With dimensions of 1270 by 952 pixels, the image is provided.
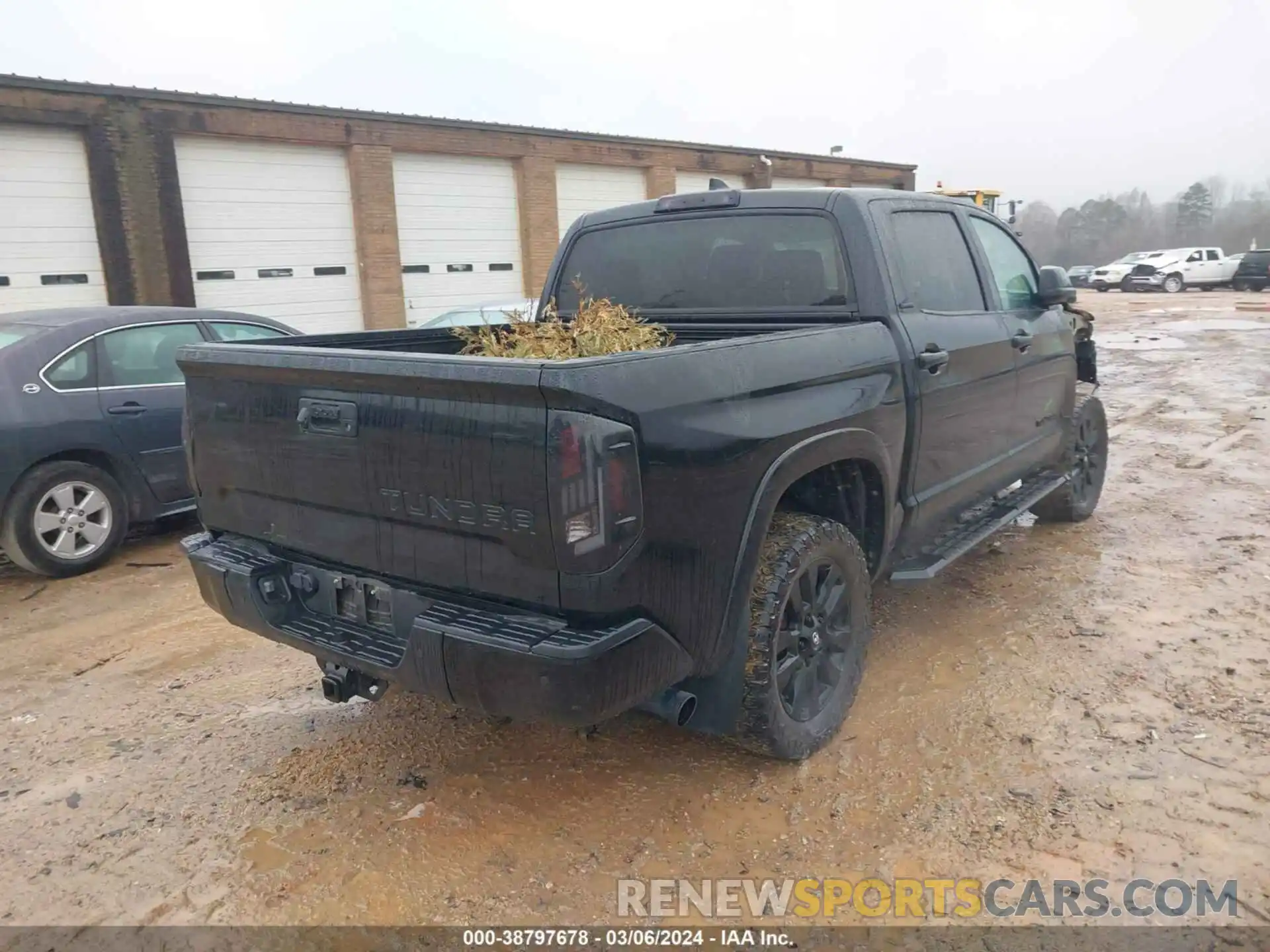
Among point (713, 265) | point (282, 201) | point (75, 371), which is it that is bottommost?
point (75, 371)

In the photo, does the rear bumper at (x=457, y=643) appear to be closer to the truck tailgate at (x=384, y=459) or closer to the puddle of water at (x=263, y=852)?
the truck tailgate at (x=384, y=459)

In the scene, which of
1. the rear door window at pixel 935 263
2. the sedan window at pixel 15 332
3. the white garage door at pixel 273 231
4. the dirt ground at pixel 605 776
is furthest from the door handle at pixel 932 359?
the white garage door at pixel 273 231

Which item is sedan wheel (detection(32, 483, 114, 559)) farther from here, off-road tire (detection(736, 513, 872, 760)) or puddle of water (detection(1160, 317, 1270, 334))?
puddle of water (detection(1160, 317, 1270, 334))

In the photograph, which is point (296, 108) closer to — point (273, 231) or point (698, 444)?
point (273, 231)

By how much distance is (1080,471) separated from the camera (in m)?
5.97

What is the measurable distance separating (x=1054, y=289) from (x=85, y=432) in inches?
218

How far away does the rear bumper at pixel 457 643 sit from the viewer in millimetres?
2373

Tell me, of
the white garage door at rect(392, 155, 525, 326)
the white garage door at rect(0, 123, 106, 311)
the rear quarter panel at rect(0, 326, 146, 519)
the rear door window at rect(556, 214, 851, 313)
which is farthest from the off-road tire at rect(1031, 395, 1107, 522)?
the white garage door at rect(392, 155, 525, 326)

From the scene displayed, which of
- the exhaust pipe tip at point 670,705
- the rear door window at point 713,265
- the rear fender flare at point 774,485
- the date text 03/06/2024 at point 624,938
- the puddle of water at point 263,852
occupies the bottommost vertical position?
the date text 03/06/2024 at point 624,938

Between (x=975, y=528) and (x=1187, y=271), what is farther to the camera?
(x=1187, y=271)

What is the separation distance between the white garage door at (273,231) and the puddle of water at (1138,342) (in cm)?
1437

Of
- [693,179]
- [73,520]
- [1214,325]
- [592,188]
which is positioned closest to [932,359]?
[73,520]

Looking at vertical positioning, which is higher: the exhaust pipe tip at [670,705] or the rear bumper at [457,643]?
the rear bumper at [457,643]

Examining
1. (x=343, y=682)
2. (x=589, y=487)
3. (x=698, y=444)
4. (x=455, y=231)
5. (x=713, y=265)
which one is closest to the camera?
(x=589, y=487)
